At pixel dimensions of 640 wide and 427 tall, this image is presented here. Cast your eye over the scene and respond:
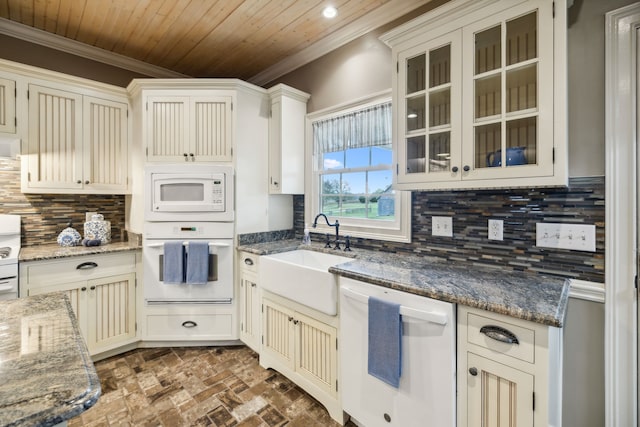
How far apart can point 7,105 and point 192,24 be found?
1516 mm

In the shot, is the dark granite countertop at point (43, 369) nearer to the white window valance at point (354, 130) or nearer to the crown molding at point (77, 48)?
the white window valance at point (354, 130)

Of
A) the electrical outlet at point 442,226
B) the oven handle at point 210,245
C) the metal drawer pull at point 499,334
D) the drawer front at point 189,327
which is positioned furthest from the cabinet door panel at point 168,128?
the metal drawer pull at point 499,334

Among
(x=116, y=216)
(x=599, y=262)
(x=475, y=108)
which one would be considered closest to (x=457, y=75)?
(x=475, y=108)

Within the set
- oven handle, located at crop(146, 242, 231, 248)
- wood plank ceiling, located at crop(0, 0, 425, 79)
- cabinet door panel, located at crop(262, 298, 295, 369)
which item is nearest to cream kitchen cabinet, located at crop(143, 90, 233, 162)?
wood plank ceiling, located at crop(0, 0, 425, 79)

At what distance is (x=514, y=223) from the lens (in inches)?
67.4

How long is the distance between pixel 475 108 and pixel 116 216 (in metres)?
3.29

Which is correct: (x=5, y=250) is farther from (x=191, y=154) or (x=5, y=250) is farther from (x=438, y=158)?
(x=438, y=158)

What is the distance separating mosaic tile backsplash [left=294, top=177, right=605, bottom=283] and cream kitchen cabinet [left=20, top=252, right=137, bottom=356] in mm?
2339

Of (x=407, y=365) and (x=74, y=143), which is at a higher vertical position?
(x=74, y=143)

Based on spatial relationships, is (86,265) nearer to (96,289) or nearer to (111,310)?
(96,289)

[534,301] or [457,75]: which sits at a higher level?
[457,75]

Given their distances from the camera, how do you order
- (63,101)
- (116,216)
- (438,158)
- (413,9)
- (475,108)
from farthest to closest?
(116,216) → (63,101) → (413,9) → (438,158) → (475,108)

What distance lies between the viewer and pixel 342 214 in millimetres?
2756

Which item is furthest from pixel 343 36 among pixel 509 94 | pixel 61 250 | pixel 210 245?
pixel 61 250
